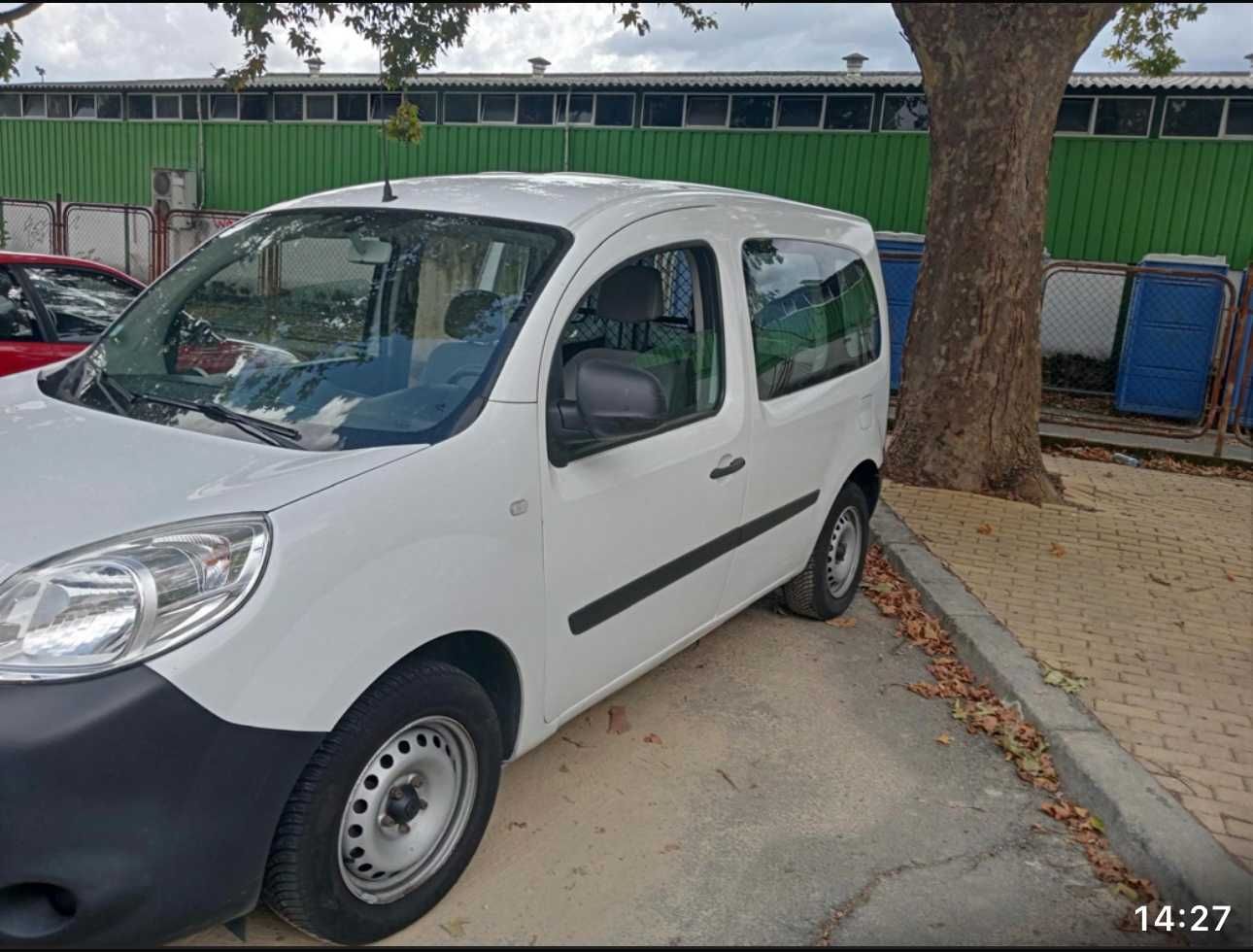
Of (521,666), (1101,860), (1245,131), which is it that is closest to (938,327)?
(1101,860)

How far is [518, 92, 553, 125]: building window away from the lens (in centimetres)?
1897

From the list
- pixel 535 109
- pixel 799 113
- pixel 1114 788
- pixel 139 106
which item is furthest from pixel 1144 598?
pixel 139 106

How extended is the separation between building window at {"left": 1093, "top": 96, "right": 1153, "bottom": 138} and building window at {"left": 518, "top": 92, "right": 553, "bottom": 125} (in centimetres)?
900

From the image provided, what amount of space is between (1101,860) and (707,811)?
124 cm

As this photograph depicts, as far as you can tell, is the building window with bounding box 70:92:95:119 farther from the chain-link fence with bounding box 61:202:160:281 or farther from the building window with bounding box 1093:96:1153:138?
the building window with bounding box 1093:96:1153:138

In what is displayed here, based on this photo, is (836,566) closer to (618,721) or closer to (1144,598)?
(618,721)

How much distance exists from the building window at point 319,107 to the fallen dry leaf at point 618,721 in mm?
19140

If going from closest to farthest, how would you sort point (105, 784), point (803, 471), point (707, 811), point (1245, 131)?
point (105, 784)
point (707, 811)
point (803, 471)
point (1245, 131)

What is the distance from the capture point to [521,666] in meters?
2.95

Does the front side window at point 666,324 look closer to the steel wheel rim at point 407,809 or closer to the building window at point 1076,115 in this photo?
the steel wheel rim at point 407,809

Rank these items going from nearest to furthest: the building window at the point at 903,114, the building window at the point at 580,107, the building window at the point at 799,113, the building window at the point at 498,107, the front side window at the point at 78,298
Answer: the front side window at the point at 78,298, the building window at the point at 903,114, the building window at the point at 799,113, the building window at the point at 580,107, the building window at the point at 498,107

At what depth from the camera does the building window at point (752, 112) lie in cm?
1731

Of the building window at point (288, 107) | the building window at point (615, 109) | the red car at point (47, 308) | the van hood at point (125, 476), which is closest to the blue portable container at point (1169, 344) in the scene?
the building window at point (615, 109)

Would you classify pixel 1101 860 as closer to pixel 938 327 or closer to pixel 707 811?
pixel 707 811
